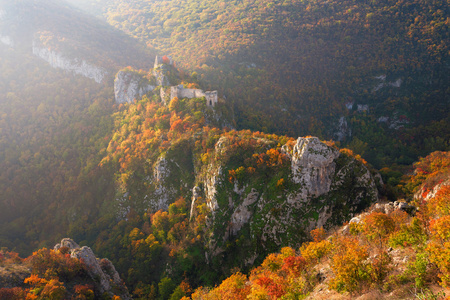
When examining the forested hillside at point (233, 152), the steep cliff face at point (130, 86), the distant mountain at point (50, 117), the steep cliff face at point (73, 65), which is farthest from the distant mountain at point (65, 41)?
the steep cliff face at point (130, 86)

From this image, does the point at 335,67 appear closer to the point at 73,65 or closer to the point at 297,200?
the point at 297,200

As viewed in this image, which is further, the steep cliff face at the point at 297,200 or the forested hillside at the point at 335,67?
the forested hillside at the point at 335,67

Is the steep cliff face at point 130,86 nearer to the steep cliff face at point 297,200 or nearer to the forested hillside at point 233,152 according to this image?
the forested hillside at point 233,152

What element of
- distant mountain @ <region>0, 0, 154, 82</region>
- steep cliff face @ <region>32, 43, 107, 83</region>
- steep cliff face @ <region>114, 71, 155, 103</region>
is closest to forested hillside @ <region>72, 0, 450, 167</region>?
steep cliff face @ <region>114, 71, 155, 103</region>

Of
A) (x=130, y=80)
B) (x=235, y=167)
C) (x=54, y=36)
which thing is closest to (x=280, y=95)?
(x=130, y=80)

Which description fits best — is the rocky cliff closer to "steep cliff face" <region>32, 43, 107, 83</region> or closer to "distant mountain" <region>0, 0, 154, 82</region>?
"steep cliff face" <region>32, 43, 107, 83</region>

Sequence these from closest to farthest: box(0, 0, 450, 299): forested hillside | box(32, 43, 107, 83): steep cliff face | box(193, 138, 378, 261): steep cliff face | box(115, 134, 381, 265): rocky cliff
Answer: box(0, 0, 450, 299): forested hillside → box(193, 138, 378, 261): steep cliff face → box(115, 134, 381, 265): rocky cliff → box(32, 43, 107, 83): steep cliff face
